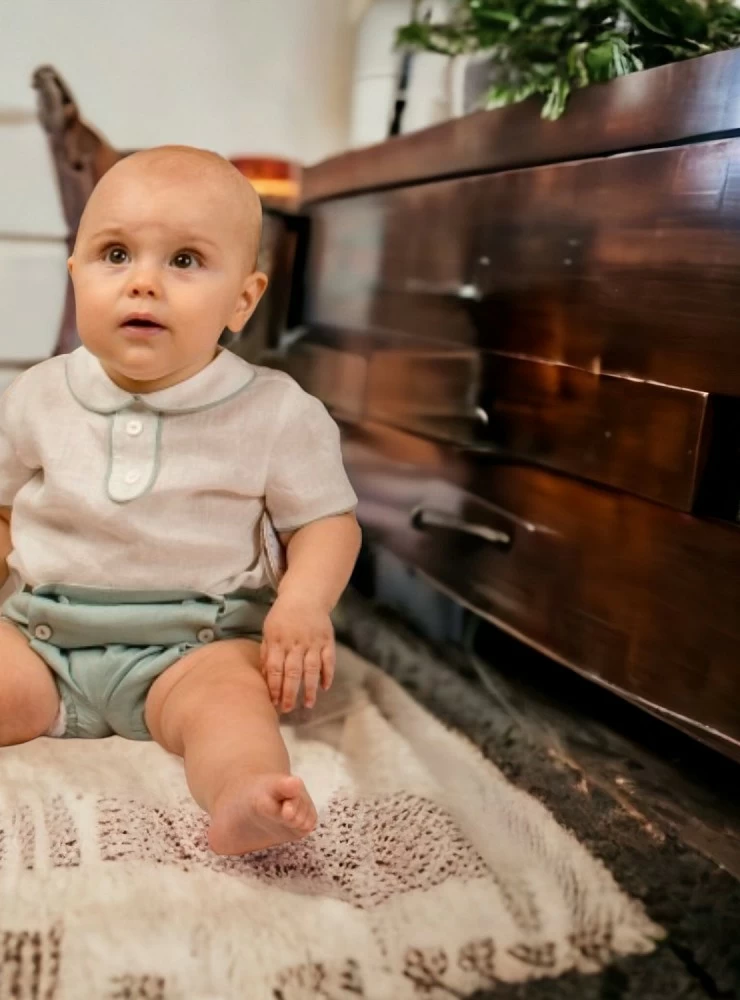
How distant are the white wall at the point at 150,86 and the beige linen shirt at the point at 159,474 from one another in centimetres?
59

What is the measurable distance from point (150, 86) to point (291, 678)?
1061mm

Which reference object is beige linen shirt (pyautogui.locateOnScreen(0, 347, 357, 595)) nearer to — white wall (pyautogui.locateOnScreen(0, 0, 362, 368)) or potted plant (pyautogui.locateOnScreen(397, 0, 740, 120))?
potted plant (pyautogui.locateOnScreen(397, 0, 740, 120))

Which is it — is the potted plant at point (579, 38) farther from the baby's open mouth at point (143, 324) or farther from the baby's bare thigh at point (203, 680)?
the baby's bare thigh at point (203, 680)

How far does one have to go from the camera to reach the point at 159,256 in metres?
0.67

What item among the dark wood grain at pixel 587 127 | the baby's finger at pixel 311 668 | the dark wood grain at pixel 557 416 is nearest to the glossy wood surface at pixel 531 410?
the dark wood grain at pixel 557 416

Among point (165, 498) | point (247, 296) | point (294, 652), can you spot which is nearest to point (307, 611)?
point (294, 652)

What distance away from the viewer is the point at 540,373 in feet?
2.75

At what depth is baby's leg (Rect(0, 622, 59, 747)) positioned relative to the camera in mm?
661

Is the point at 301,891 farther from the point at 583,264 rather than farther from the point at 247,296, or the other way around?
the point at 583,264

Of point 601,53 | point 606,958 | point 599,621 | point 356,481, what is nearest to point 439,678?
point 599,621

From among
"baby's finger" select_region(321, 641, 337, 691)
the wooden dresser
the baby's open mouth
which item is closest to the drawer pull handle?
the wooden dresser

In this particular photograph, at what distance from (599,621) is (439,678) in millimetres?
200

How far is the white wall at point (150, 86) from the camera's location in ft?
4.25

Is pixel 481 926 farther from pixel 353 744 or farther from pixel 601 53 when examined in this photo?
pixel 601 53
